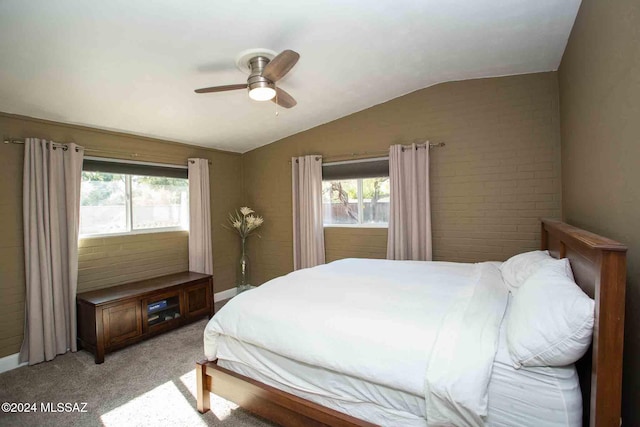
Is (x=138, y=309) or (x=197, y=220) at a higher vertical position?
(x=197, y=220)

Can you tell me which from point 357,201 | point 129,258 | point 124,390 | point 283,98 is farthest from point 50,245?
point 357,201

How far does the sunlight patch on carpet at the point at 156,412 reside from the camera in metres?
2.04

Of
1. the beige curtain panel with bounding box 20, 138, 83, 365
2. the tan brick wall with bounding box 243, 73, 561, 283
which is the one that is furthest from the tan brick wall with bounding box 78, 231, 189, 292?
the tan brick wall with bounding box 243, 73, 561, 283

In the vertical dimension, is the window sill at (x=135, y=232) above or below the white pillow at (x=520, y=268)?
above

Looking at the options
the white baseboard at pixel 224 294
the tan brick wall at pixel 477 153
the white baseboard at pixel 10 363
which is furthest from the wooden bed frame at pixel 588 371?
the white baseboard at pixel 224 294

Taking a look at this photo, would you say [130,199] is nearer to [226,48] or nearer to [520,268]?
[226,48]

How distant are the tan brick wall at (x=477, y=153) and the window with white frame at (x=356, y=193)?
15cm

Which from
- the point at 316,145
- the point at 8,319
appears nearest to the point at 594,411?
the point at 316,145

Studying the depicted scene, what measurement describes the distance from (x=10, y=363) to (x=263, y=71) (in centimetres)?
330

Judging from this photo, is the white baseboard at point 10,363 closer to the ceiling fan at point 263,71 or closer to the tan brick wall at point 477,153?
the ceiling fan at point 263,71

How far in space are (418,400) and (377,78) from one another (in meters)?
2.88

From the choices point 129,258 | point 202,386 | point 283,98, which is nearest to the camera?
point 202,386

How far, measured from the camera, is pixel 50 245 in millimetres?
2932

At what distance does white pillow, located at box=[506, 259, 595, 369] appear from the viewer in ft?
4.01
